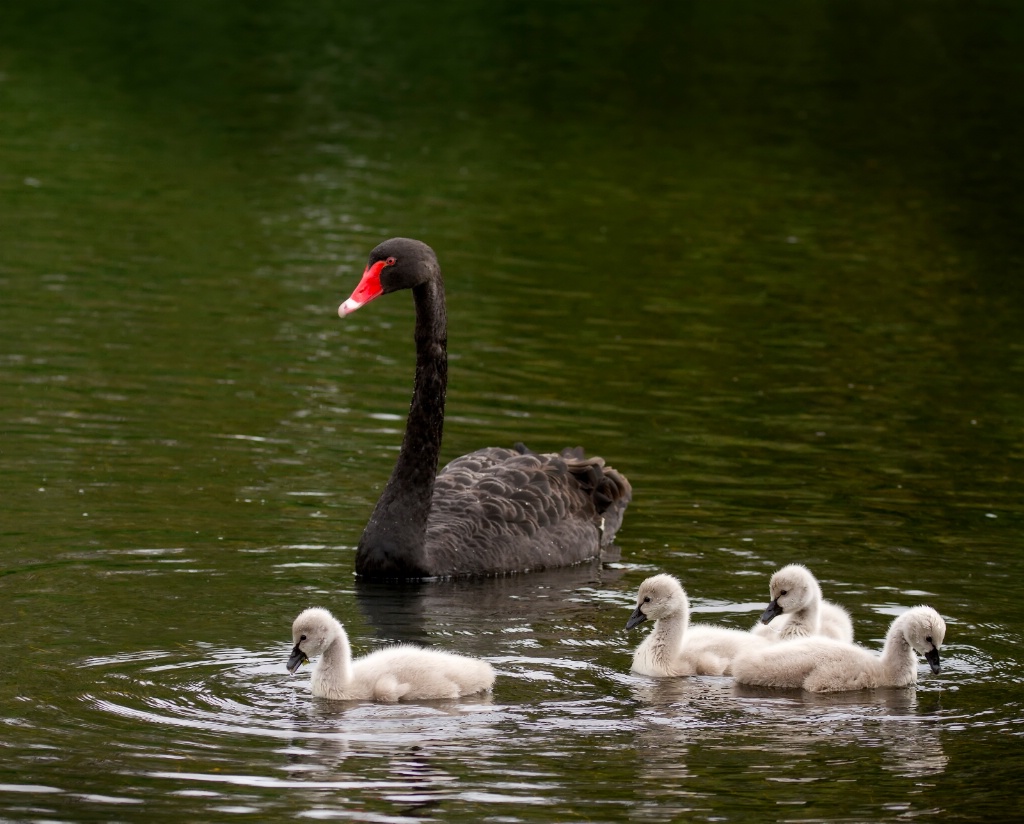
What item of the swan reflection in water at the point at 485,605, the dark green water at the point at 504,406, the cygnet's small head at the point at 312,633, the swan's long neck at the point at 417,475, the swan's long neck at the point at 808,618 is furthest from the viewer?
the swan's long neck at the point at 417,475

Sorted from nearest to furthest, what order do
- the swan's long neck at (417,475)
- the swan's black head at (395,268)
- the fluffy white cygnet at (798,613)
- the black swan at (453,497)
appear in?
the fluffy white cygnet at (798,613) → the swan's long neck at (417,475) → the black swan at (453,497) → the swan's black head at (395,268)

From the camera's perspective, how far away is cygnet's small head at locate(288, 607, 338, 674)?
26.9 feet

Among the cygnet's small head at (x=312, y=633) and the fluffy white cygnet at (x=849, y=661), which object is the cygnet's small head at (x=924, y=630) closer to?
the fluffy white cygnet at (x=849, y=661)

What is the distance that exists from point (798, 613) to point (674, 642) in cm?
75

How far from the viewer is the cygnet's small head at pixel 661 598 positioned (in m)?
8.91

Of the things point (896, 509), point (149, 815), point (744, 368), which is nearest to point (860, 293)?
point (744, 368)

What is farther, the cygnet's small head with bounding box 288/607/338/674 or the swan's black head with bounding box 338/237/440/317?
the swan's black head with bounding box 338/237/440/317

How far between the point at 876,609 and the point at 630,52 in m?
26.9

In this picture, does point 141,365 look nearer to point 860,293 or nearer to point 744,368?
point 744,368

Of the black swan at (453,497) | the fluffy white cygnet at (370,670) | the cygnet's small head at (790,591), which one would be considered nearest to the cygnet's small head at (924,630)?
the cygnet's small head at (790,591)

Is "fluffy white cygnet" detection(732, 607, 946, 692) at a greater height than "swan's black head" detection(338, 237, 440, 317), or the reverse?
"swan's black head" detection(338, 237, 440, 317)

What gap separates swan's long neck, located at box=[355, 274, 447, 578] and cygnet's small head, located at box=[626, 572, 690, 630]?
2.13 meters

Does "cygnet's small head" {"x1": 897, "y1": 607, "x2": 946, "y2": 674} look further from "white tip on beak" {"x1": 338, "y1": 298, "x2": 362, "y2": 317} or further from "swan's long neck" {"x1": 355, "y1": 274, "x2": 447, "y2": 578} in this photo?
"white tip on beak" {"x1": 338, "y1": 298, "x2": 362, "y2": 317}

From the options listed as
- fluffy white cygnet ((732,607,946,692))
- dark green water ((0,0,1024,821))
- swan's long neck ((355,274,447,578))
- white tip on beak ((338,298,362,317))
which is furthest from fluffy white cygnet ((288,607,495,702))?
white tip on beak ((338,298,362,317))
